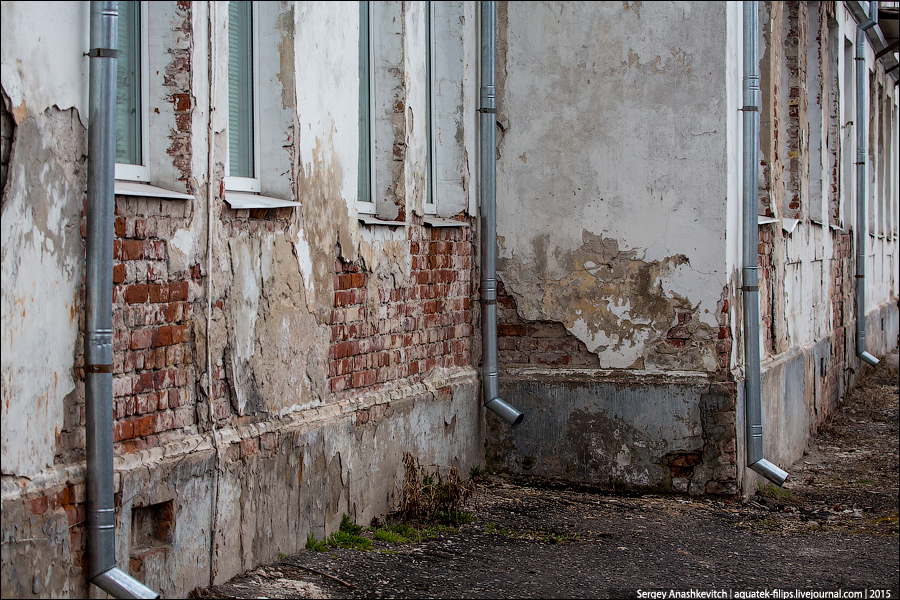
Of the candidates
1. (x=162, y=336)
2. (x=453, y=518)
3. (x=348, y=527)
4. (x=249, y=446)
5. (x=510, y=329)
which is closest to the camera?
(x=162, y=336)

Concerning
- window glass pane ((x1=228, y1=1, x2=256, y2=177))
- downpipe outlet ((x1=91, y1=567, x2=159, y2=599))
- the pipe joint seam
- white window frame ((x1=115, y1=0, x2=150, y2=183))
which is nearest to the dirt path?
downpipe outlet ((x1=91, y1=567, x2=159, y2=599))

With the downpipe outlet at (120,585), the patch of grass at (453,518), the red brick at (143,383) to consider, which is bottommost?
the patch of grass at (453,518)

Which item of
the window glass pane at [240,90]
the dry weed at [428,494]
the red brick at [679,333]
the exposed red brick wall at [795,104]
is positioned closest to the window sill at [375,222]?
the window glass pane at [240,90]

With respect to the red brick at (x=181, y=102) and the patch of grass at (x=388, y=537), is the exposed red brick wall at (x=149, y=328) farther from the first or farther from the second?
the patch of grass at (x=388, y=537)

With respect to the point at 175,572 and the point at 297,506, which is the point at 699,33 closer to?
the point at 297,506

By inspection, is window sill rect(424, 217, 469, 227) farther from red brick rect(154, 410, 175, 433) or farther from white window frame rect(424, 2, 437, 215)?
red brick rect(154, 410, 175, 433)

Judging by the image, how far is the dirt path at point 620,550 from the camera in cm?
444

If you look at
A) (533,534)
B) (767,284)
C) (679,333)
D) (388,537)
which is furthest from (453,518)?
(767,284)

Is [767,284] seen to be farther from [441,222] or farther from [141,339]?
[141,339]

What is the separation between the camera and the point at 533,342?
6723mm

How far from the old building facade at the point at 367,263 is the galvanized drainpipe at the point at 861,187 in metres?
3.62

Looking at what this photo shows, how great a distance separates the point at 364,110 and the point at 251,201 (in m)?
1.59

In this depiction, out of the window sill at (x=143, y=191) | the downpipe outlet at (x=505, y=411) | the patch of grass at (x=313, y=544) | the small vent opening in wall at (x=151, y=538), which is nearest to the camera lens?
the window sill at (x=143, y=191)

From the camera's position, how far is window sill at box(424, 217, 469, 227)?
19.9ft
